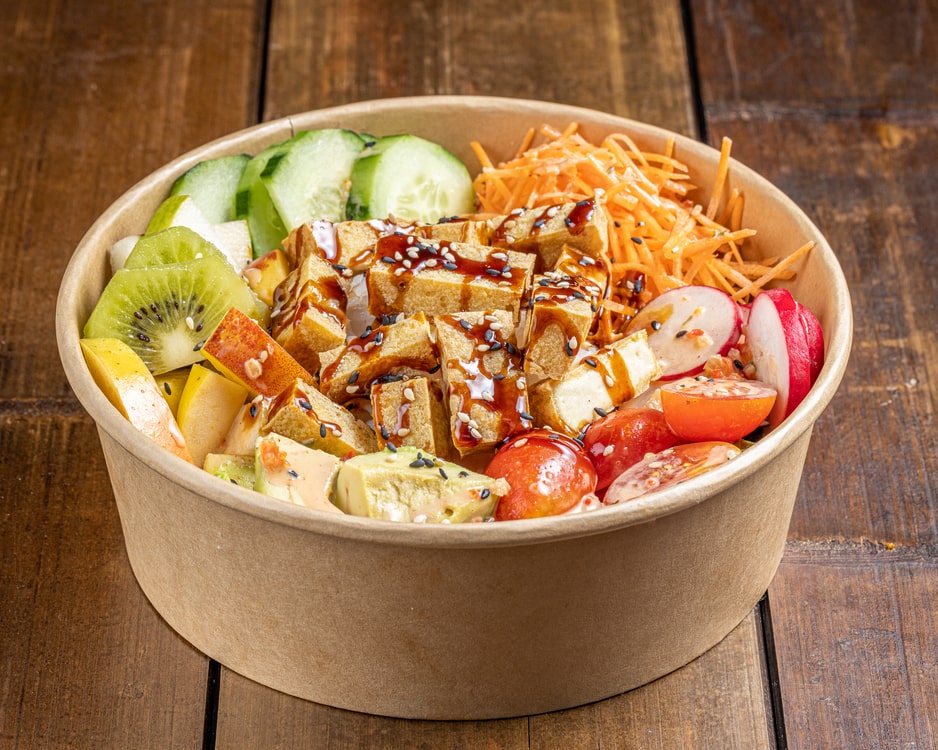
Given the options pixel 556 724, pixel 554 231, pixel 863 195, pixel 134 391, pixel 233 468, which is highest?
pixel 554 231

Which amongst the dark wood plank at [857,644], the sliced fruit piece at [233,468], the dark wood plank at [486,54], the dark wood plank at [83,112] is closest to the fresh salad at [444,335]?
the sliced fruit piece at [233,468]

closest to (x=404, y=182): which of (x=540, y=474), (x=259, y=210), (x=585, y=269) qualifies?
(x=259, y=210)

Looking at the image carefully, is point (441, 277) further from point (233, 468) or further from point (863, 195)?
point (863, 195)

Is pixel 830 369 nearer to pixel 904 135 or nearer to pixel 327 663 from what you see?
pixel 327 663

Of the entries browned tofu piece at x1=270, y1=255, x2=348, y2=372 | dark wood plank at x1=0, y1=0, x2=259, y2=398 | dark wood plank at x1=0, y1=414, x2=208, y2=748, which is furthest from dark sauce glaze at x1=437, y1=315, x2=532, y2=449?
dark wood plank at x1=0, y1=0, x2=259, y2=398

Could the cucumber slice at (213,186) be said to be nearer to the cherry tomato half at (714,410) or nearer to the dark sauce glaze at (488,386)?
the dark sauce glaze at (488,386)

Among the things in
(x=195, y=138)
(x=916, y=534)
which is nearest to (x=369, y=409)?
(x=916, y=534)

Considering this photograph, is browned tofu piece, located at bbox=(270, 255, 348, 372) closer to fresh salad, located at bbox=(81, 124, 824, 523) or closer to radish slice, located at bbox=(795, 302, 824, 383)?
fresh salad, located at bbox=(81, 124, 824, 523)
